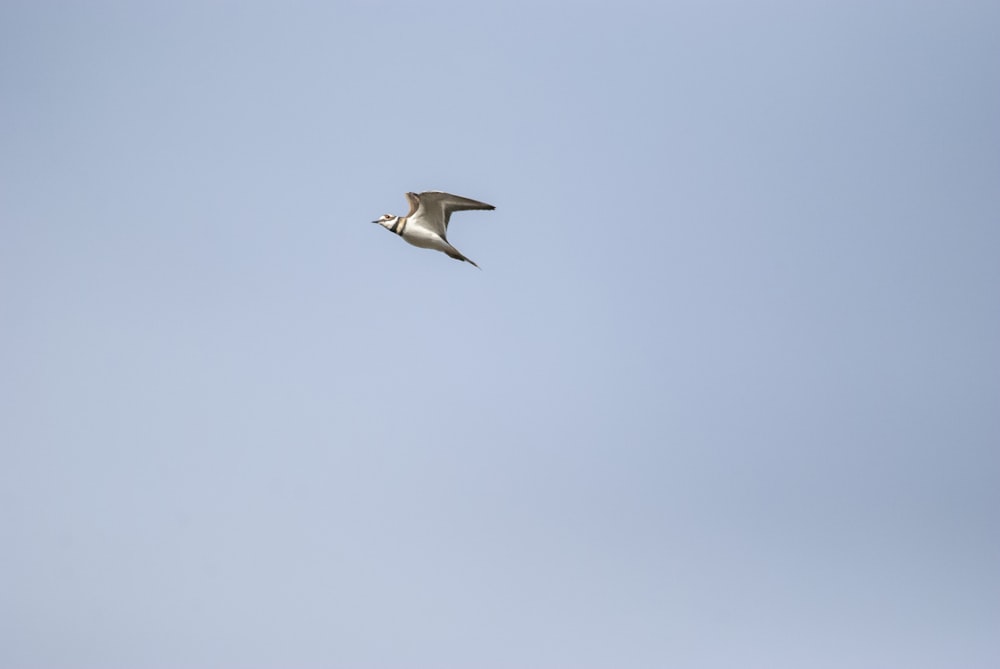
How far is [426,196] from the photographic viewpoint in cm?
4997

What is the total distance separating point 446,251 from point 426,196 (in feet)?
7.23

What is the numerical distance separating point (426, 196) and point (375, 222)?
2666mm

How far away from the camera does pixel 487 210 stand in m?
50.4

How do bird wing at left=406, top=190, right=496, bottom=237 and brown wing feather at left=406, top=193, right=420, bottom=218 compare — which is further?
brown wing feather at left=406, top=193, right=420, bottom=218

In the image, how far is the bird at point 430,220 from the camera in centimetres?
5000

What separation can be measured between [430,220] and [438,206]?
0.71m

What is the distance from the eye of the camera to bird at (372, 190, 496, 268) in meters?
50.0

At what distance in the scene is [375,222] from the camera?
51.6m

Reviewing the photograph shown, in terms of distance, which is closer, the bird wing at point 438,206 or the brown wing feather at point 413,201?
the bird wing at point 438,206

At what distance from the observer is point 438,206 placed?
50.4m

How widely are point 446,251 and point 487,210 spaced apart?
2.13 metres

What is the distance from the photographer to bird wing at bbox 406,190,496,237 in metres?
49.8

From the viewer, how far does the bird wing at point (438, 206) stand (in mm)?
49781

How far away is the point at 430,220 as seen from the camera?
50812mm
